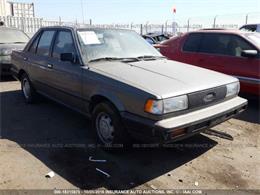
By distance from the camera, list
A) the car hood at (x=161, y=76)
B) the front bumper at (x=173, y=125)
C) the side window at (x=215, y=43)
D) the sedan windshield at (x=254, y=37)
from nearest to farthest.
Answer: the front bumper at (x=173, y=125) < the car hood at (x=161, y=76) < the sedan windshield at (x=254, y=37) < the side window at (x=215, y=43)

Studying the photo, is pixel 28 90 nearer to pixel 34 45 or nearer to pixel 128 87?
pixel 34 45

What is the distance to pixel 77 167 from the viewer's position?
353cm

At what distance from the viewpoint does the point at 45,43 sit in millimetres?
5352

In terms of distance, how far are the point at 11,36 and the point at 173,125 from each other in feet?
26.4

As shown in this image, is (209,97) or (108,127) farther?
(108,127)

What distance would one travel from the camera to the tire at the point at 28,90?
6.03 metres

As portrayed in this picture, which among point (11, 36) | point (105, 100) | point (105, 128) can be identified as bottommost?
point (105, 128)

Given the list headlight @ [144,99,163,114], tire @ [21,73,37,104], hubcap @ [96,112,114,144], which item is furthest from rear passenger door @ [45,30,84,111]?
headlight @ [144,99,163,114]

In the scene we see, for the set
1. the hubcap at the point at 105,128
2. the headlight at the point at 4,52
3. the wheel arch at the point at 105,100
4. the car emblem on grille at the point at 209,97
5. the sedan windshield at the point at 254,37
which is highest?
the sedan windshield at the point at 254,37

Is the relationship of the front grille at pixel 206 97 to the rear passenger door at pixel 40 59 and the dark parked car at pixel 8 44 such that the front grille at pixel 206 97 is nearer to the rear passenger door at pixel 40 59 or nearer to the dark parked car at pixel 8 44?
the rear passenger door at pixel 40 59

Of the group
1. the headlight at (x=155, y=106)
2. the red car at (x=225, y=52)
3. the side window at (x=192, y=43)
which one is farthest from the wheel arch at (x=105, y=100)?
the side window at (x=192, y=43)

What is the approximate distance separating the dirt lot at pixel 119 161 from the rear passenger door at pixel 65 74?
1.74ft

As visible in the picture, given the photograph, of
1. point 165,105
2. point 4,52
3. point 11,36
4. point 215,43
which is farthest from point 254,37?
point 11,36

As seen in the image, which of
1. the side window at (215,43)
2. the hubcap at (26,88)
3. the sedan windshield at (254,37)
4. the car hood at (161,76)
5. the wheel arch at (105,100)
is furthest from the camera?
the side window at (215,43)
